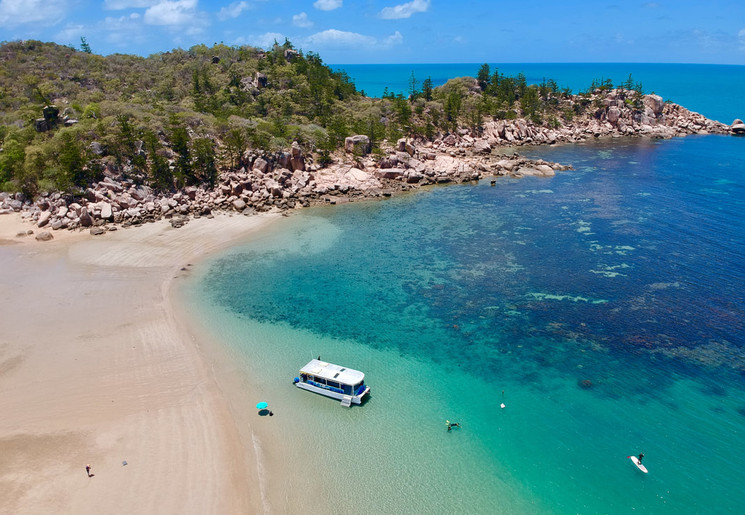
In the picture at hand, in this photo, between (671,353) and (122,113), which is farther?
(122,113)

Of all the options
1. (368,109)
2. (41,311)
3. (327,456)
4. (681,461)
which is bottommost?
(681,461)

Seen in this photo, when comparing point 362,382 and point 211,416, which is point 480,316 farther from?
point 211,416

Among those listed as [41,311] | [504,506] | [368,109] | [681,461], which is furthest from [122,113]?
[681,461]

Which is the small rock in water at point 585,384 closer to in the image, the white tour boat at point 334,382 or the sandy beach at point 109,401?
the white tour boat at point 334,382

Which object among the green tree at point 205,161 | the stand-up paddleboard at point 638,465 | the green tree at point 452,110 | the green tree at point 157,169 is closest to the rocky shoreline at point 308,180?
the green tree at point 157,169

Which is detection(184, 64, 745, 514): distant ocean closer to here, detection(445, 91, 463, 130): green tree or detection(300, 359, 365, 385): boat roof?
detection(300, 359, 365, 385): boat roof

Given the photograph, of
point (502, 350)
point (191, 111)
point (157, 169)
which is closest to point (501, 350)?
point (502, 350)

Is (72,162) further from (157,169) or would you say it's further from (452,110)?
(452,110)
